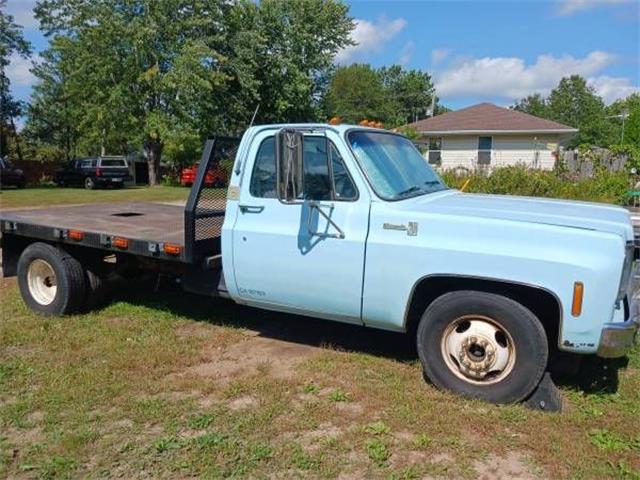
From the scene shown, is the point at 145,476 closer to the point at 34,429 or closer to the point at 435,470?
the point at 34,429

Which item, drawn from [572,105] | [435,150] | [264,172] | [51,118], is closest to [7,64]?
[51,118]

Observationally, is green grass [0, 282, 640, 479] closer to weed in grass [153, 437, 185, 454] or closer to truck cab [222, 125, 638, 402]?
weed in grass [153, 437, 185, 454]

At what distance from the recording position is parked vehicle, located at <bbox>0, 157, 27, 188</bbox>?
28.7 m

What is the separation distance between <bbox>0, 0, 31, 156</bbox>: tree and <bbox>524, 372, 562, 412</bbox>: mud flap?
4087 centimetres

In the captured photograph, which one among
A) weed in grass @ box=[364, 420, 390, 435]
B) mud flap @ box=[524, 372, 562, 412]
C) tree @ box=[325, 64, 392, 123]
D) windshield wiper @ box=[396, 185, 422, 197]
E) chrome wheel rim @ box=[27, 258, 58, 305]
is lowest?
weed in grass @ box=[364, 420, 390, 435]

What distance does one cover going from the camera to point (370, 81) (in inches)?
2997

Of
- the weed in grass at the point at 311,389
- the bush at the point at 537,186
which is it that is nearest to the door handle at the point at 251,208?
the weed in grass at the point at 311,389

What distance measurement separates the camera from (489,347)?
4.10 m

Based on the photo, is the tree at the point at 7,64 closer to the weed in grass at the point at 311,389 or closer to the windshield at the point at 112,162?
the windshield at the point at 112,162

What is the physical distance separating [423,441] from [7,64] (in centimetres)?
4174

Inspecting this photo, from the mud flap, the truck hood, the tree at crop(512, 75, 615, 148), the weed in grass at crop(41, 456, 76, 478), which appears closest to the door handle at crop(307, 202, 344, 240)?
the truck hood

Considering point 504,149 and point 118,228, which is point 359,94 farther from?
point 118,228

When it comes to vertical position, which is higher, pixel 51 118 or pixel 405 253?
pixel 51 118

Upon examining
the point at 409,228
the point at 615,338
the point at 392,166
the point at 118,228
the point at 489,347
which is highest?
the point at 392,166
